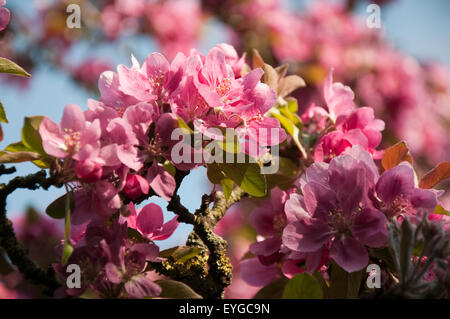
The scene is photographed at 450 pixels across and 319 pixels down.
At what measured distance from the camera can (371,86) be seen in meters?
3.16

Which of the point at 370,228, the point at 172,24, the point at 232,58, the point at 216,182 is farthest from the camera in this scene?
the point at 172,24

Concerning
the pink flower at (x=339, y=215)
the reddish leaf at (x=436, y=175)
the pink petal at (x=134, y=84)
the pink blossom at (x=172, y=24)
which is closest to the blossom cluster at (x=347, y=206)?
the pink flower at (x=339, y=215)

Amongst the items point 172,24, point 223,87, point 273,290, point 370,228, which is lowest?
point 273,290

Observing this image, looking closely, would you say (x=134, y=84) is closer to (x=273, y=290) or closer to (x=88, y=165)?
(x=88, y=165)

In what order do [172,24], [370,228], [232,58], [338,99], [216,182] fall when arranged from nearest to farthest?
[370,228]
[216,182]
[232,58]
[338,99]
[172,24]

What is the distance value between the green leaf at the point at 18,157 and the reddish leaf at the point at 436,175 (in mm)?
742

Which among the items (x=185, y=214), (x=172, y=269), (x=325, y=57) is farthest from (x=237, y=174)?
(x=325, y=57)

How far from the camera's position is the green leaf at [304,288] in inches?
30.8

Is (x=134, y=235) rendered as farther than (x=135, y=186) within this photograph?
Yes

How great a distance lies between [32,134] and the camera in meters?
0.83

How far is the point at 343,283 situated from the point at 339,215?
0.12 meters

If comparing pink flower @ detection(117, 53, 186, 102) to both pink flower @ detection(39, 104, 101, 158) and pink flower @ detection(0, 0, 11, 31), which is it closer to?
pink flower @ detection(39, 104, 101, 158)

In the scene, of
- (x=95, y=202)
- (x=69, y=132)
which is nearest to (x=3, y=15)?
(x=69, y=132)

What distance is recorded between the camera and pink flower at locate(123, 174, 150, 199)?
83cm
